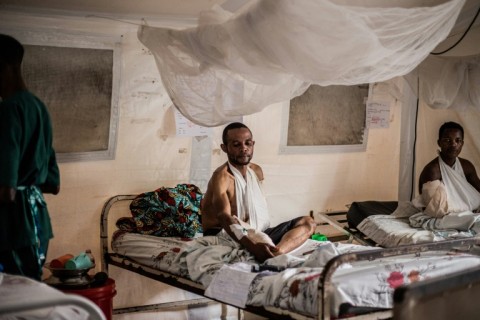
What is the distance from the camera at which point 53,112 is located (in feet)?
16.4

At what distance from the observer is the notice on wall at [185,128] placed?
18.5ft

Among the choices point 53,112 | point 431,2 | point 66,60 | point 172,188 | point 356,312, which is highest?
point 431,2

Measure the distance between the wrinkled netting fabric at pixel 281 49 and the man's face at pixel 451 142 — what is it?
1.77 m

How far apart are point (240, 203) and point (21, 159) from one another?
195cm

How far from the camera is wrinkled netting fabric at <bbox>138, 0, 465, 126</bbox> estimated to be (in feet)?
11.9

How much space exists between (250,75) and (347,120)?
267 centimetres

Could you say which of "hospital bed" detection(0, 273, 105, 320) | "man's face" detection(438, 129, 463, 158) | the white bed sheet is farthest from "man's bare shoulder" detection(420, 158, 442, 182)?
"hospital bed" detection(0, 273, 105, 320)

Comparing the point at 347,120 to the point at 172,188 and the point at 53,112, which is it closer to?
the point at 172,188

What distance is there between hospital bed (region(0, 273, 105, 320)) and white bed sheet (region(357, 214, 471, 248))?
293cm

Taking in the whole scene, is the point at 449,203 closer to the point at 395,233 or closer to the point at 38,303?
the point at 395,233

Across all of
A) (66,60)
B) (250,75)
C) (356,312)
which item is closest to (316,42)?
(250,75)

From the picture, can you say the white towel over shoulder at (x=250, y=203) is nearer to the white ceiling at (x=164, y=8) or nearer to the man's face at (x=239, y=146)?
the man's face at (x=239, y=146)

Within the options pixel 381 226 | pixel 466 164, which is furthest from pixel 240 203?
pixel 466 164

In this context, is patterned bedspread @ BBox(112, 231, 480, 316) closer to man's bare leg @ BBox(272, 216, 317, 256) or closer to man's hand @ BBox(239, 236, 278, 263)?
man's hand @ BBox(239, 236, 278, 263)
